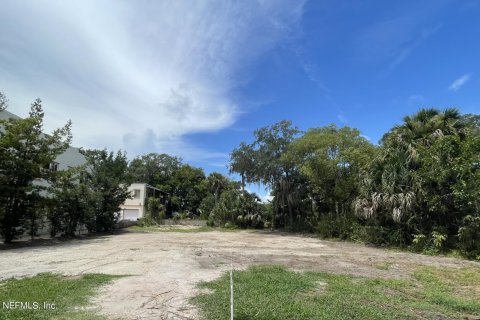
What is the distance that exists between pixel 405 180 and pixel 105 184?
19151 mm

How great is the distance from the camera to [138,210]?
43.6 meters

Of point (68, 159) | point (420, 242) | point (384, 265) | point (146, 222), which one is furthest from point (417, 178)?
point (146, 222)

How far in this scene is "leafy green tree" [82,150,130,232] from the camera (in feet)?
78.5

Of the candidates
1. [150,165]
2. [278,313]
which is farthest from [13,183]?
[150,165]

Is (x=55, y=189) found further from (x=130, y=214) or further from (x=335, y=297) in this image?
(x=130, y=214)

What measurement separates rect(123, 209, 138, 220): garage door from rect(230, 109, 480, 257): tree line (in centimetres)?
2497

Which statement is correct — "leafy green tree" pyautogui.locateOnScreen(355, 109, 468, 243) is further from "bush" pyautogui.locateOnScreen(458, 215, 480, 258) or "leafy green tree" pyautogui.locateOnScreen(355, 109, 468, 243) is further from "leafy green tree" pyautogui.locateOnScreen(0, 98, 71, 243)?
"leafy green tree" pyautogui.locateOnScreen(0, 98, 71, 243)

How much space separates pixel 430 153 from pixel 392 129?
3.78 m

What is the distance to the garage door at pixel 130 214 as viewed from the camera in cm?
4372

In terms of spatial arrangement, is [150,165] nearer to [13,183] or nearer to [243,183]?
[243,183]

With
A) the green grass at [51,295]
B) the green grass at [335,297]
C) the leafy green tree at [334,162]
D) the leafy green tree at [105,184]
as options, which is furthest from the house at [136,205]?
the green grass at [335,297]

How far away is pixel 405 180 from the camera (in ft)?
52.0

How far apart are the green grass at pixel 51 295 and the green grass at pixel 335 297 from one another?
196cm

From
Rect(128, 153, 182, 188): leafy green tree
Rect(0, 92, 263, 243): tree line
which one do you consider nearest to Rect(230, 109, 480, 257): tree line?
Rect(0, 92, 263, 243): tree line
